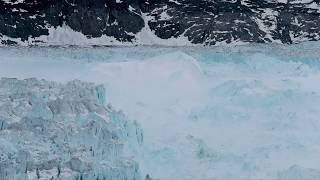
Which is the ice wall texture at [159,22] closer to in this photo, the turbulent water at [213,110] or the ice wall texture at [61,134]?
the turbulent water at [213,110]

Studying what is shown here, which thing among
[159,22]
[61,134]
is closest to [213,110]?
[61,134]

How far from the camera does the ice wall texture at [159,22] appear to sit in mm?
45125

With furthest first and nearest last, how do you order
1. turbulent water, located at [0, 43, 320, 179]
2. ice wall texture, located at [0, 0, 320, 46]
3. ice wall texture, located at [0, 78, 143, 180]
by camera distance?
ice wall texture, located at [0, 0, 320, 46], turbulent water, located at [0, 43, 320, 179], ice wall texture, located at [0, 78, 143, 180]

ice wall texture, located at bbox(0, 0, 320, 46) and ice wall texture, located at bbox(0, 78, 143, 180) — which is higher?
ice wall texture, located at bbox(0, 78, 143, 180)

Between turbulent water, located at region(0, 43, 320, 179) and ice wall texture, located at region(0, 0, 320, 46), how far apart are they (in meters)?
15.7

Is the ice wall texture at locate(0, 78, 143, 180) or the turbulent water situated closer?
the ice wall texture at locate(0, 78, 143, 180)

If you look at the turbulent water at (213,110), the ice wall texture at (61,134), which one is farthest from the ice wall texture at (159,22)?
the ice wall texture at (61,134)

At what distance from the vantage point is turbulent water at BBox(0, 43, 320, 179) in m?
12.7

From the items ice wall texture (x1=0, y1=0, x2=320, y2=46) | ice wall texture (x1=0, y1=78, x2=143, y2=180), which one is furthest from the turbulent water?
ice wall texture (x1=0, y1=0, x2=320, y2=46)

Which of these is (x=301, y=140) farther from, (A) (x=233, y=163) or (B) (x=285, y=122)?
(A) (x=233, y=163)

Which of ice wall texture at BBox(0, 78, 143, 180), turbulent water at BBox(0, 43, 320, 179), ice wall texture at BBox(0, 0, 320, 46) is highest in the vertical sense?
ice wall texture at BBox(0, 78, 143, 180)

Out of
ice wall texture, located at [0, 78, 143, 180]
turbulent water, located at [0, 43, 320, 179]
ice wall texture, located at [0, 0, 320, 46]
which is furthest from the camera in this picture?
ice wall texture, located at [0, 0, 320, 46]

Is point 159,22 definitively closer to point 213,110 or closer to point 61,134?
point 213,110

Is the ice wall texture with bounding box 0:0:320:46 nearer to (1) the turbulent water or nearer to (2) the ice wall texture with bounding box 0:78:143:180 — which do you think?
(1) the turbulent water
